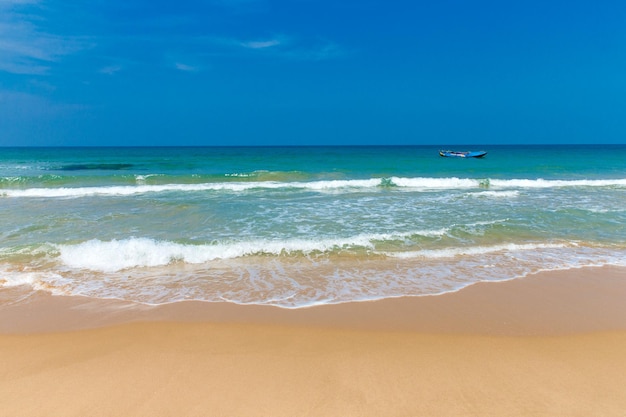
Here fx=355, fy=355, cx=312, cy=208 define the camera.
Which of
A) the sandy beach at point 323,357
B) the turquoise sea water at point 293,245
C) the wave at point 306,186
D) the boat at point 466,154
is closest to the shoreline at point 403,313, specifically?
the sandy beach at point 323,357

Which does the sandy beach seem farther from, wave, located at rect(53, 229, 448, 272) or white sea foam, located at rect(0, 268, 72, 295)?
wave, located at rect(53, 229, 448, 272)

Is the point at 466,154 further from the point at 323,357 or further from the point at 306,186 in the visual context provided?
the point at 323,357

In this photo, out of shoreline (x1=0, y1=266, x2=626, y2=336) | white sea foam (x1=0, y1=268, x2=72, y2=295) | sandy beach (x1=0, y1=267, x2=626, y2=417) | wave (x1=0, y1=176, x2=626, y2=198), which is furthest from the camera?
wave (x1=0, y1=176, x2=626, y2=198)

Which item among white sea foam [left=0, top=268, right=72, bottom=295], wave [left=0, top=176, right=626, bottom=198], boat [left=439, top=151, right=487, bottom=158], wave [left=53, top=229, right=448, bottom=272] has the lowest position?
white sea foam [left=0, top=268, right=72, bottom=295]

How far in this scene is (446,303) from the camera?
4.65 metres

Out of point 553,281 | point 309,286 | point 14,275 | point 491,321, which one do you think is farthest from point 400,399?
point 14,275

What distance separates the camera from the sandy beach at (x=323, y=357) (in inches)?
106

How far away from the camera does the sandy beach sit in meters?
2.71

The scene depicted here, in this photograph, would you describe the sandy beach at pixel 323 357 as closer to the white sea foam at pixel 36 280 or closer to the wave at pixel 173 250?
the white sea foam at pixel 36 280

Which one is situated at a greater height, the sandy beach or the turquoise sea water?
the turquoise sea water

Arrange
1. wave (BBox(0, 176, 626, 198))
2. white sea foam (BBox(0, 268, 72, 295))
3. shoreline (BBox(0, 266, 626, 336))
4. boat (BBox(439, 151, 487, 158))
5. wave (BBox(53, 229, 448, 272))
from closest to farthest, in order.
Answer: shoreline (BBox(0, 266, 626, 336)) → white sea foam (BBox(0, 268, 72, 295)) → wave (BBox(53, 229, 448, 272)) → wave (BBox(0, 176, 626, 198)) → boat (BBox(439, 151, 487, 158))

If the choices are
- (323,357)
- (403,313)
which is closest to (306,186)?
(403,313)

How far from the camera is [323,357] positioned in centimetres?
336

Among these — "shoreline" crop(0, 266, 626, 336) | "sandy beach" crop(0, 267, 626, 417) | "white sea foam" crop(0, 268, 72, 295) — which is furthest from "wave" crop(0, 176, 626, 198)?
"sandy beach" crop(0, 267, 626, 417)
